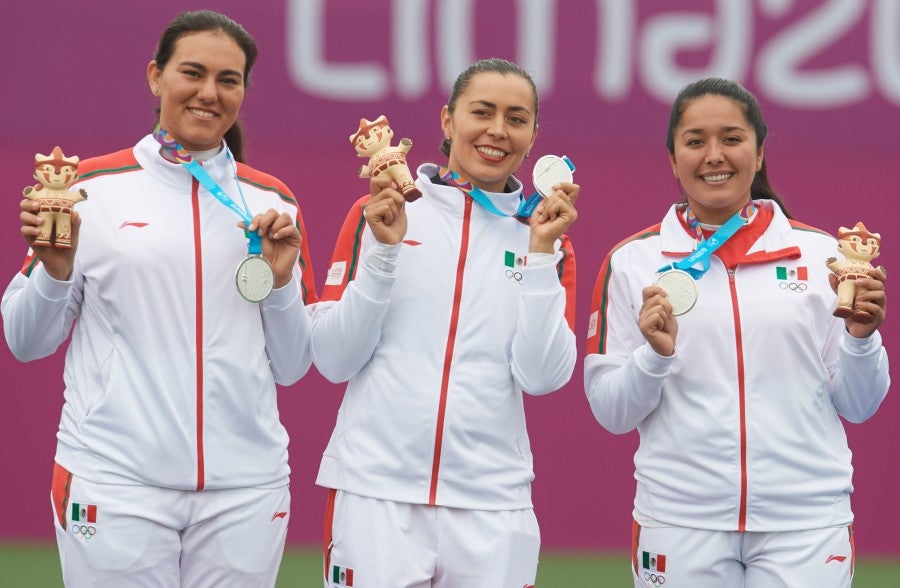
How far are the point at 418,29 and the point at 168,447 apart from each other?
3.23m

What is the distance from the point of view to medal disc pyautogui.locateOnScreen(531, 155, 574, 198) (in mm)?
3191

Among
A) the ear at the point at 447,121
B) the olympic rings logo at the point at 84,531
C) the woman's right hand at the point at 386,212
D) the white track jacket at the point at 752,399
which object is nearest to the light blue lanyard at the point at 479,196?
the ear at the point at 447,121

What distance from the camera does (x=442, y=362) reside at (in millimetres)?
3100

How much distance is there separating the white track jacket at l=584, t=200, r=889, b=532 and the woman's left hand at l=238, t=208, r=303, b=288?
0.79m

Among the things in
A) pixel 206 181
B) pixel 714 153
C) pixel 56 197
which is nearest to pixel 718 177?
pixel 714 153

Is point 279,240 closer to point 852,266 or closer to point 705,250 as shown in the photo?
point 705,250

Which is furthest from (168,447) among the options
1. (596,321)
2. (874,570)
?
(874,570)

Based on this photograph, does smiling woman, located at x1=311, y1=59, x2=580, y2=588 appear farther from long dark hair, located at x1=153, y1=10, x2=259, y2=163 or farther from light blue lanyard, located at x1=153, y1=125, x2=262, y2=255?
long dark hair, located at x1=153, y1=10, x2=259, y2=163

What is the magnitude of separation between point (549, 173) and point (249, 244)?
2.34 feet

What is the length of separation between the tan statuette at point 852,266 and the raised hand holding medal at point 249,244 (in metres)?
1.23

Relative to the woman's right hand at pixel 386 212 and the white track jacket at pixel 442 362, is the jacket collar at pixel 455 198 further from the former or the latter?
the woman's right hand at pixel 386 212

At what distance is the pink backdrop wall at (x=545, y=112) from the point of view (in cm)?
580

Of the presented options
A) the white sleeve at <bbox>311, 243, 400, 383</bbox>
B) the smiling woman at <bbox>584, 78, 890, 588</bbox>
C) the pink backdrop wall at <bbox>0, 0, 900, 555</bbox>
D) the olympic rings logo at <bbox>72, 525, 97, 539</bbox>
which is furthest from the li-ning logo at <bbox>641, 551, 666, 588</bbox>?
the pink backdrop wall at <bbox>0, 0, 900, 555</bbox>

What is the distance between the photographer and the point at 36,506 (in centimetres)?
591
